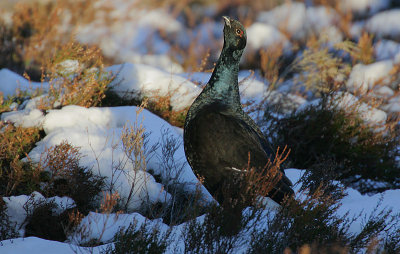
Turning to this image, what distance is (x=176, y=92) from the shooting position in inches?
171

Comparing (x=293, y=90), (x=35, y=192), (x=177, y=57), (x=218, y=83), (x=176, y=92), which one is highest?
(x=177, y=57)

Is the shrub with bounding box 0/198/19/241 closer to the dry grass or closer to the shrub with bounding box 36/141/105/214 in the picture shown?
the shrub with bounding box 36/141/105/214

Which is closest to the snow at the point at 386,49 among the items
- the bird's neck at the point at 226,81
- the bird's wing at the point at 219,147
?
the bird's neck at the point at 226,81

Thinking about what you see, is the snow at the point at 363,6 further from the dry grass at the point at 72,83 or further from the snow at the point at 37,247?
the snow at the point at 37,247

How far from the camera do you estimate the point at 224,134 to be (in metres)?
2.84

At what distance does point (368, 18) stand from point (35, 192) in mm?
8424

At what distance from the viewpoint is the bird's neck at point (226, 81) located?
118 inches

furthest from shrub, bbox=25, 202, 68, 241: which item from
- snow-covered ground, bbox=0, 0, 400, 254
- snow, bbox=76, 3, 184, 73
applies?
snow, bbox=76, 3, 184, 73

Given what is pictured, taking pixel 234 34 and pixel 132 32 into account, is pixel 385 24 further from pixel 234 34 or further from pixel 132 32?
pixel 234 34

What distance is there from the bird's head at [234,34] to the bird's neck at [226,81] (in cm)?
5

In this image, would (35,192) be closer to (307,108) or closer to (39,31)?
(307,108)

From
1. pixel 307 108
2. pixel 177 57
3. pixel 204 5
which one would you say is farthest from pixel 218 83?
pixel 204 5

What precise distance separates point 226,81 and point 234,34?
329mm

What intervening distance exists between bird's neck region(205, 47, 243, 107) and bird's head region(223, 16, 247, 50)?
0.05 meters
